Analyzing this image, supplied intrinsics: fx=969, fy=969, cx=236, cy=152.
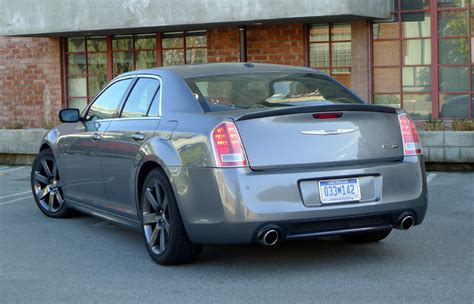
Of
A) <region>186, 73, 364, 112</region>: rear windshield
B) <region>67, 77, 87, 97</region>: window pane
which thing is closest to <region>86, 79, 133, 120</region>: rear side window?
<region>186, 73, 364, 112</region>: rear windshield

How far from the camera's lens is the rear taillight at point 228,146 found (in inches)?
263

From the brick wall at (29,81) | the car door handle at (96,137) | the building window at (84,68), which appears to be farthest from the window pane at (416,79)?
the car door handle at (96,137)

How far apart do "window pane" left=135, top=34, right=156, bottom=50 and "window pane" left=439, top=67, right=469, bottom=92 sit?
605 cm

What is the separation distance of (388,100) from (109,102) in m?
9.09

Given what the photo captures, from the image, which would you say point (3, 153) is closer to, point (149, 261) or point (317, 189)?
point (149, 261)

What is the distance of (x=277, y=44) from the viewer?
59.3 feet

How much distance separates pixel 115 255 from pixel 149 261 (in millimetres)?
436

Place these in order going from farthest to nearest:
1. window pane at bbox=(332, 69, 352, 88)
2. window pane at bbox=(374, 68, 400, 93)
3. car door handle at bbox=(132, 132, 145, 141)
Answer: window pane at bbox=(332, 69, 352, 88) < window pane at bbox=(374, 68, 400, 93) < car door handle at bbox=(132, 132, 145, 141)

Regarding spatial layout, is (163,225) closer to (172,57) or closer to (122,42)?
(172,57)

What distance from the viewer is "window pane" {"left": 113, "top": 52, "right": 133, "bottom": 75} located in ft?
65.4

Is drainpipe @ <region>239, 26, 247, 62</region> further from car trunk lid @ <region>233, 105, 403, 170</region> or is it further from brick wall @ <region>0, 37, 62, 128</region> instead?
car trunk lid @ <region>233, 105, 403, 170</region>

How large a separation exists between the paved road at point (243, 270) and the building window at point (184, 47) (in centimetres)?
996

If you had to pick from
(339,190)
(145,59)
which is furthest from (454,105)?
(339,190)

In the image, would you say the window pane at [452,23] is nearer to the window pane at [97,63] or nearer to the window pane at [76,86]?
the window pane at [97,63]
